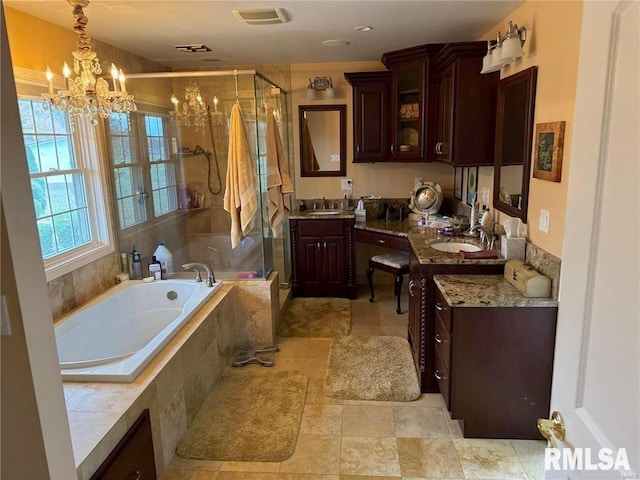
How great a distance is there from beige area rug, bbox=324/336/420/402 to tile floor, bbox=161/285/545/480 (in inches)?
3.2

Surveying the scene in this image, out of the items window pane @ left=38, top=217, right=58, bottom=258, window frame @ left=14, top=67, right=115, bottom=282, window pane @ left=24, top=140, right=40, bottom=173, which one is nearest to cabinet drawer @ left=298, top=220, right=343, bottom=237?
window frame @ left=14, top=67, right=115, bottom=282

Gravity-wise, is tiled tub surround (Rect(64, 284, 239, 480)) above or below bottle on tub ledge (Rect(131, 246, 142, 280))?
below

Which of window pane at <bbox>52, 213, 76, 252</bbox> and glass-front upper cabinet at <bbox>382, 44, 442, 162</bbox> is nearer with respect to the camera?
window pane at <bbox>52, 213, 76, 252</bbox>

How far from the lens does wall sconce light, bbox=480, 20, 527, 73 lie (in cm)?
256

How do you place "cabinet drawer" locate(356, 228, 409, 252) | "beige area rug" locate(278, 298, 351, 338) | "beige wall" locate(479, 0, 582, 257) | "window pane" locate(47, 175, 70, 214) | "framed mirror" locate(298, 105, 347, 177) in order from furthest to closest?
"framed mirror" locate(298, 105, 347, 177), "cabinet drawer" locate(356, 228, 409, 252), "beige area rug" locate(278, 298, 351, 338), "window pane" locate(47, 175, 70, 214), "beige wall" locate(479, 0, 582, 257)

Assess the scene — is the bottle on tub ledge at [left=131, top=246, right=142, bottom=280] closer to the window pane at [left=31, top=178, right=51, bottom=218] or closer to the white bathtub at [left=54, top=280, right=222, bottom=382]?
the white bathtub at [left=54, top=280, right=222, bottom=382]

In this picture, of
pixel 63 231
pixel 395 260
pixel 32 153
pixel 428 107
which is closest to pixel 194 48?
pixel 32 153

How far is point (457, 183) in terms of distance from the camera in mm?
4465

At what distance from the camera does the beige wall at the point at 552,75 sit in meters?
2.09

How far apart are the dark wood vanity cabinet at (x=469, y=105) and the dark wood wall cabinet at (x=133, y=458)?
103 inches

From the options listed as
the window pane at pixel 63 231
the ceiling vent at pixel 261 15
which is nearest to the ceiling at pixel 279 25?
the ceiling vent at pixel 261 15

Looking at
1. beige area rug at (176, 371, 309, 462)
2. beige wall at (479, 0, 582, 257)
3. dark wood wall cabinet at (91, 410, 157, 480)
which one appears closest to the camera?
dark wood wall cabinet at (91, 410, 157, 480)

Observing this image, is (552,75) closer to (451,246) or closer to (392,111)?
(451,246)

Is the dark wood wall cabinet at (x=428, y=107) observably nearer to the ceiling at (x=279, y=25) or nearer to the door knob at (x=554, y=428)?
the ceiling at (x=279, y=25)
